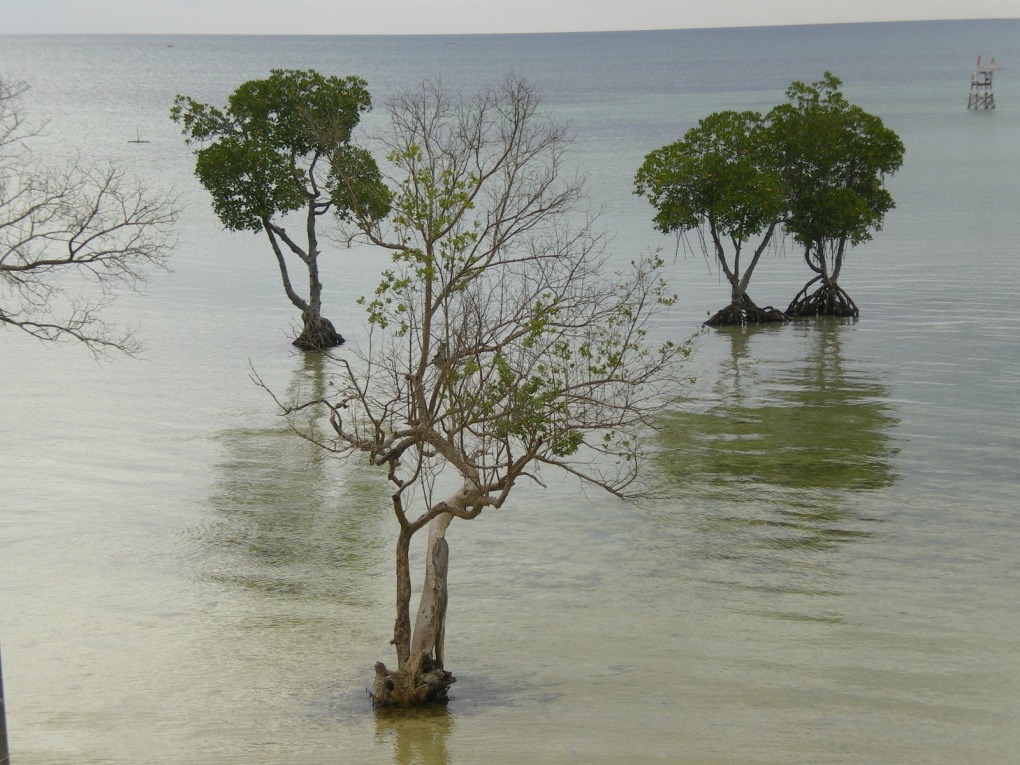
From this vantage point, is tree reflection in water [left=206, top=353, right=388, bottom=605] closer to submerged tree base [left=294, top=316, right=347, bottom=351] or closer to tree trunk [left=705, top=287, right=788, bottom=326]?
submerged tree base [left=294, top=316, right=347, bottom=351]

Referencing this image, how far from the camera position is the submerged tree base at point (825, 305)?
4006 cm

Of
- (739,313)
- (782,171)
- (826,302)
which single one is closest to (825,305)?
(826,302)

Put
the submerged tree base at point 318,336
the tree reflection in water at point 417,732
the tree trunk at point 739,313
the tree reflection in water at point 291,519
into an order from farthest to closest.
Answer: the tree trunk at point 739,313
the submerged tree base at point 318,336
the tree reflection in water at point 291,519
the tree reflection in water at point 417,732

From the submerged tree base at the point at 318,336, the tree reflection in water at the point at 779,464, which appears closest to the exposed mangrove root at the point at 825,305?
the tree reflection in water at the point at 779,464

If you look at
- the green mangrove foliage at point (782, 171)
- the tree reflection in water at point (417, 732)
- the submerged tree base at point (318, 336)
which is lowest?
the tree reflection in water at point (417, 732)

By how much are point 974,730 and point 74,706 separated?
10.4 metres

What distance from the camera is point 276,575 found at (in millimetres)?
18234

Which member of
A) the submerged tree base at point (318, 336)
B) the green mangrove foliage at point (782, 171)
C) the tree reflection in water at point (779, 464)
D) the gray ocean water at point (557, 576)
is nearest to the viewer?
the gray ocean water at point (557, 576)

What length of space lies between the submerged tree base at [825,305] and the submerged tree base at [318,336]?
51.8ft

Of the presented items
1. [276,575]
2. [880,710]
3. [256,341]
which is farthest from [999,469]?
[256,341]

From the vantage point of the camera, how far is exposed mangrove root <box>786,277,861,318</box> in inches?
1577

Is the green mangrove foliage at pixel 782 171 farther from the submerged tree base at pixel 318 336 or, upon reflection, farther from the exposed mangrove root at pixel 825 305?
the submerged tree base at pixel 318 336

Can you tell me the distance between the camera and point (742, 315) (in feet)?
128

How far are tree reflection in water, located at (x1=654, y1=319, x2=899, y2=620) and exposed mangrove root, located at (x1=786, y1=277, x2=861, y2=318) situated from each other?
515cm
